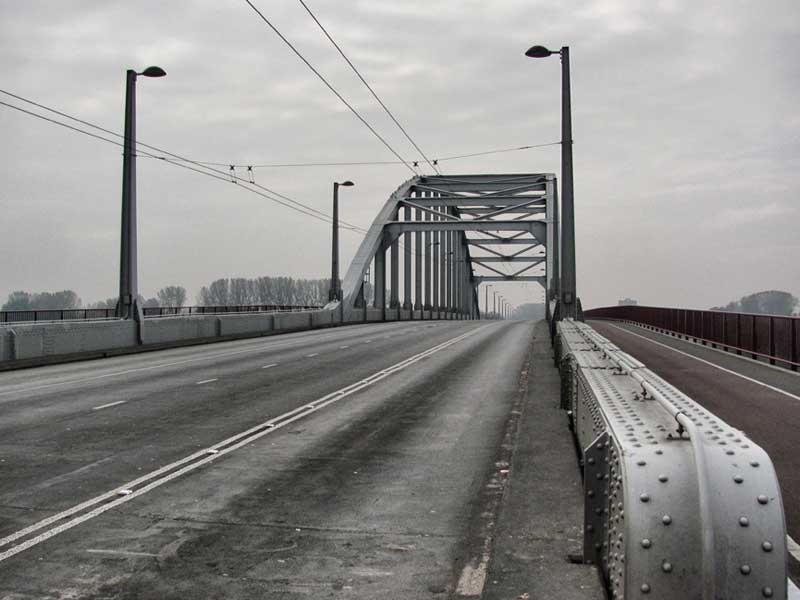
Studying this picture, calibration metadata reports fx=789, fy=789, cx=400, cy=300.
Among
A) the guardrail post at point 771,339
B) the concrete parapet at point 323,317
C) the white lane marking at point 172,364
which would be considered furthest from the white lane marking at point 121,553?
the concrete parapet at point 323,317

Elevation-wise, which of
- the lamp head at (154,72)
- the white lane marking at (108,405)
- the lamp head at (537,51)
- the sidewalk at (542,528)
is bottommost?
the sidewalk at (542,528)

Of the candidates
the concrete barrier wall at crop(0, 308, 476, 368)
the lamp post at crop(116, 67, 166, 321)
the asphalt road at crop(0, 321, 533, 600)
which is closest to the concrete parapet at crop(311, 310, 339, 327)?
the concrete barrier wall at crop(0, 308, 476, 368)

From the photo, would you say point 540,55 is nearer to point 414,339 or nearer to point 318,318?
point 414,339

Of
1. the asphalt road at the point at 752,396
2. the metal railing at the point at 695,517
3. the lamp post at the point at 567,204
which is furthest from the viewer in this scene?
the lamp post at the point at 567,204

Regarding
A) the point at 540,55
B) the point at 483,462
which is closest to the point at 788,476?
the point at 483,462

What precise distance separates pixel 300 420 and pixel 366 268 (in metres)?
48.0

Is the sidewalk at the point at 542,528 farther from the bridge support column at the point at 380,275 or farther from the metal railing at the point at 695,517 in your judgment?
the bridge support column at the point at 380,275

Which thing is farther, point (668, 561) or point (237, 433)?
point (237, 433)

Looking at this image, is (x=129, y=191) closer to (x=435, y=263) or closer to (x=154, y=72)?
(x=154, y=72)

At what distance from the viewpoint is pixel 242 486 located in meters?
7.09

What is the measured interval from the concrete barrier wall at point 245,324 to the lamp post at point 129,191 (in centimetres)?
762

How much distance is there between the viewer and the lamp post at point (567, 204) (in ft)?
88.5

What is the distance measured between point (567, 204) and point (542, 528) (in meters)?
22.3

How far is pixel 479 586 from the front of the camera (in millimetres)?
4652
